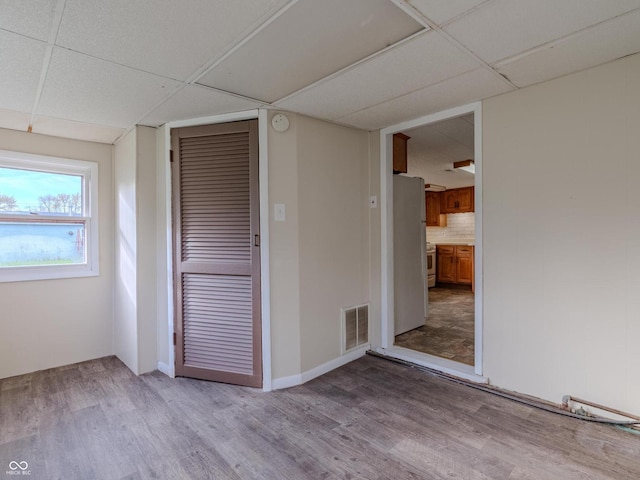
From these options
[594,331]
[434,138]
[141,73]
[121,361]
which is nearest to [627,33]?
[594,331]

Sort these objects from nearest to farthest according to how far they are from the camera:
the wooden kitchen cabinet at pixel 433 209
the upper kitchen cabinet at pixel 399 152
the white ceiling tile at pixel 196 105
→ the white ceiling tile at pixel 196 105 → the upper kitchen cabinet at pixel 399 152 → the wooden kitchen cabinet at pixel 433 209

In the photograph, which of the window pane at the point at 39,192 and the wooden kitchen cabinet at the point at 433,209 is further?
the wooden kitchen cabinet at the point at 433,209

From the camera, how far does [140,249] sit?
2908 mm

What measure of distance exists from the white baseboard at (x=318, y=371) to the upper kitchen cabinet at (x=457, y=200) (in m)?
5.00

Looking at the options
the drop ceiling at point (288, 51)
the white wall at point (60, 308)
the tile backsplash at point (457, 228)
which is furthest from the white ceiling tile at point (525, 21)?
the tile backsplash at point (457, 228)

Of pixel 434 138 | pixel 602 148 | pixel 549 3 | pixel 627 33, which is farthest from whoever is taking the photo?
pixel 434 138

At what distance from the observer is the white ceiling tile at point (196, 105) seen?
2271 millimetres

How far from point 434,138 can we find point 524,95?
4.32ft

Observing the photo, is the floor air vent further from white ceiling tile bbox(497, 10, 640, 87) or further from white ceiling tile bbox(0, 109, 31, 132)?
white ceiling tile bbox(0, 109, 31, 132)

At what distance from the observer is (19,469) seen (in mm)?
1724

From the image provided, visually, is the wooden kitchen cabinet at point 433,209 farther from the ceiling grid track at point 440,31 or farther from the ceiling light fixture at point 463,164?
the ceiling grid track at point 440,31

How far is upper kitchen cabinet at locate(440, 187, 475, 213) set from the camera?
23.0 feet

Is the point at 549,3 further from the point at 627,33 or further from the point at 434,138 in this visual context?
the point at 434,138

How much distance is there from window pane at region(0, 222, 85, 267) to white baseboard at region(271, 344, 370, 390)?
240cm
